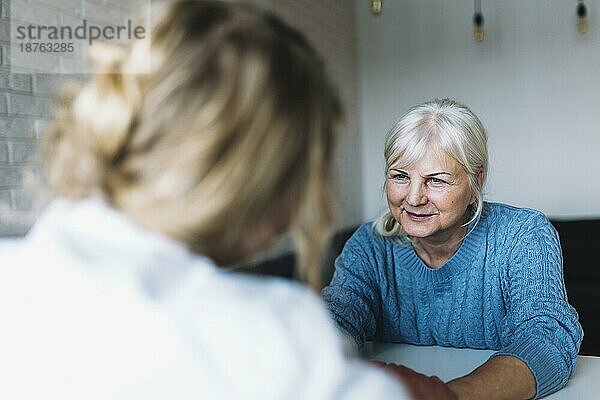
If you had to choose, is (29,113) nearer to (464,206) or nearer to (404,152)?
(404,152)

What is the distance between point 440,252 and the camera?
Result: 57.4 inches

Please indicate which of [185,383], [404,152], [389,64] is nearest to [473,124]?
[404,152]

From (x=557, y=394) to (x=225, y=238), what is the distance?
0.70 metres

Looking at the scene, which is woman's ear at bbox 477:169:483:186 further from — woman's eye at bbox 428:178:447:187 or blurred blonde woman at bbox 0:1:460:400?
blurred blonde woman at bbox 0:1:460:400

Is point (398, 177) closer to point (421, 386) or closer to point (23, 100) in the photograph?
point (421, 386)

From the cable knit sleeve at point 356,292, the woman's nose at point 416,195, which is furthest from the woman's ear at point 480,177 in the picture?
the cable knit sleeve at point 356,292

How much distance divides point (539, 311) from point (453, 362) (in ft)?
0.53

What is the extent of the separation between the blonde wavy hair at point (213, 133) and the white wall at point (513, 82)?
3.05 meters

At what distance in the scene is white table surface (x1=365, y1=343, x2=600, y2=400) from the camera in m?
1.05

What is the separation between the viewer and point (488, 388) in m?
0.98

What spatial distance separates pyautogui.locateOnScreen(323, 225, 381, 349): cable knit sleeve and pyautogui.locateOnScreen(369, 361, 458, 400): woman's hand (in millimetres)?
400

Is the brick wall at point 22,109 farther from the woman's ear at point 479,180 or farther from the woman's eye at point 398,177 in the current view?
the woman's ear at point 479,180

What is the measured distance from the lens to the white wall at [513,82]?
344 centimetres

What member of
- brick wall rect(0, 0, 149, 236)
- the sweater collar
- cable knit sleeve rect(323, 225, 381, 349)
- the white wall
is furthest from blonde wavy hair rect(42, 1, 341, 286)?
the white wall
